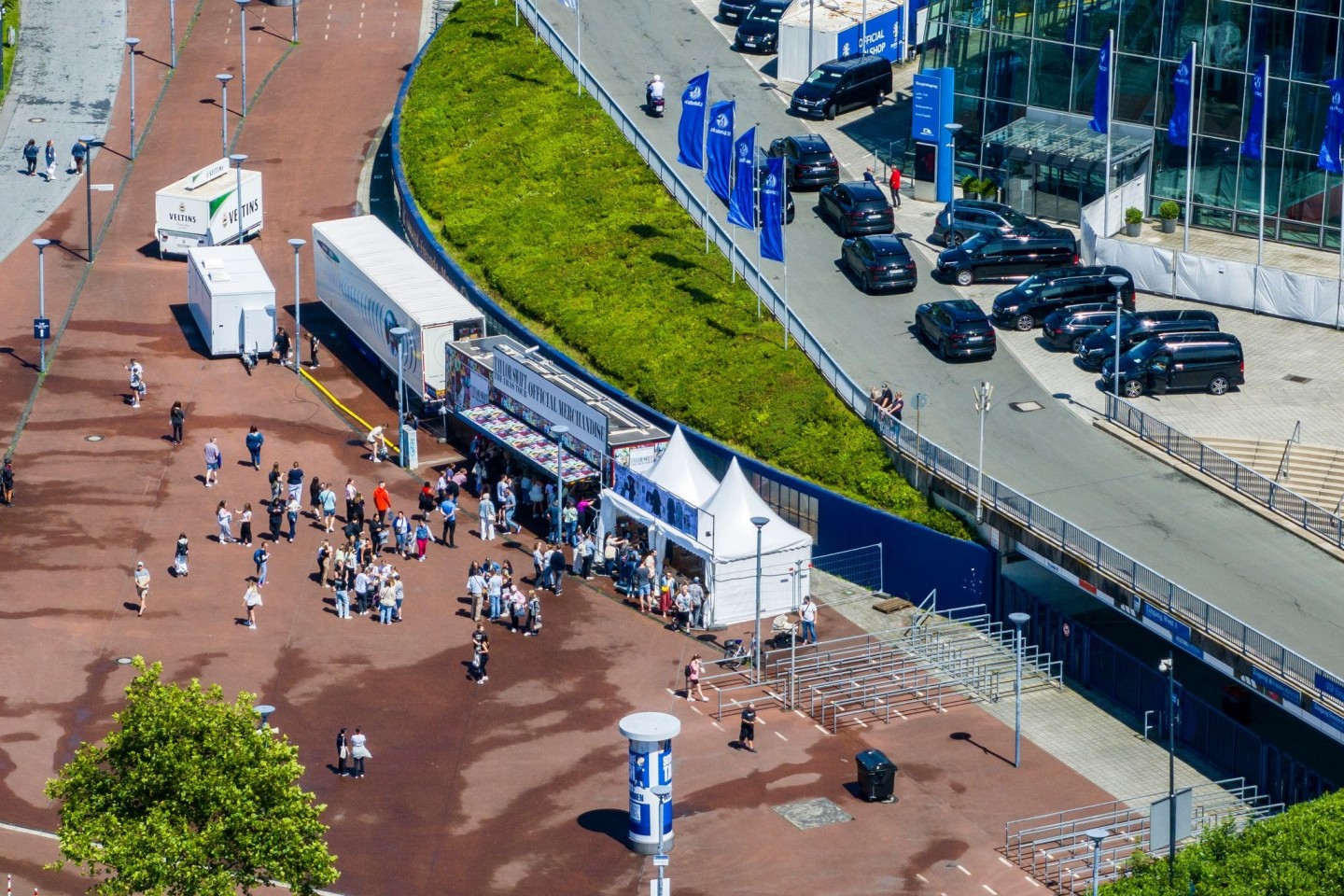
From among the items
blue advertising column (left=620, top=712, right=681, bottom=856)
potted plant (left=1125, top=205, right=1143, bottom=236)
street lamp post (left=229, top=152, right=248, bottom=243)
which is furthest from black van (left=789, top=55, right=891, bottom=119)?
blue advertising column (left=620, top=712, right=681, bottom=856)

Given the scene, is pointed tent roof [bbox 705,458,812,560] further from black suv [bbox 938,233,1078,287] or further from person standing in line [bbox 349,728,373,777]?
black suv [bbox 938,233,1078,287]

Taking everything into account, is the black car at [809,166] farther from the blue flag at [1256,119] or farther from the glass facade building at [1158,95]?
the blue flag at [1256,119]

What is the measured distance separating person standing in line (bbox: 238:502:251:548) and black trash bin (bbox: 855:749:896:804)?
19.2 m

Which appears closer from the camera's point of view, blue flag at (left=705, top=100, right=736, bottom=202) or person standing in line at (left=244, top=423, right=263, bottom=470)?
person standing in line at (left=244, top=423, right=263, bottom=470)

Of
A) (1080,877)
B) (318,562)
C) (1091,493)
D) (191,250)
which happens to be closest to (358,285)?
(191,250)

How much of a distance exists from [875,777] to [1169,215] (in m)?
29.7

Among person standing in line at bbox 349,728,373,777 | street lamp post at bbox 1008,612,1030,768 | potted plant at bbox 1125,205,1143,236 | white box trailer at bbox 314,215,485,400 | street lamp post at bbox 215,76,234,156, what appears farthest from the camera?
street lamp post at bbox 215,76,234,156

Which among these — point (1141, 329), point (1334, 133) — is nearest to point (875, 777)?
point (1141, 329)

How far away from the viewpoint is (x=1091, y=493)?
188ft

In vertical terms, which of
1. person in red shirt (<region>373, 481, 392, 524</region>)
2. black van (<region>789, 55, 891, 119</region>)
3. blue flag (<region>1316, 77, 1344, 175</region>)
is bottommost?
person in red shirt (<region>373, 481, 392, 524</region>)

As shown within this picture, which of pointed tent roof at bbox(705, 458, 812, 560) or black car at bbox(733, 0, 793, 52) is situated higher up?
black car at bbox(733, 0, 793, 52)

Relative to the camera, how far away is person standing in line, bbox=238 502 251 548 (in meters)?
60.5

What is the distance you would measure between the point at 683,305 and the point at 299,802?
108ft

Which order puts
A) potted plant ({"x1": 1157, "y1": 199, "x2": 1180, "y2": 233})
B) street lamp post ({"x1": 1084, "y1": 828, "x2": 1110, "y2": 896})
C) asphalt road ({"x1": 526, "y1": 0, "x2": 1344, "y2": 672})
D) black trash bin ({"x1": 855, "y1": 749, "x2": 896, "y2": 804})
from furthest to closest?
potted plant ({"x1": 1157, "y1": 199, "x2": 1180, "y2": 233}) < asphalt road ({"x1": 526, "y1": 0, "x2": 1344, "y2": 672}) < black trash bin ({"x1": 855, "y1": 749, "x2": 896, "y2": 804}) < street lamp post ({"x1": 1084, "y1": 828, "x2": 1110, "y2": 896})
